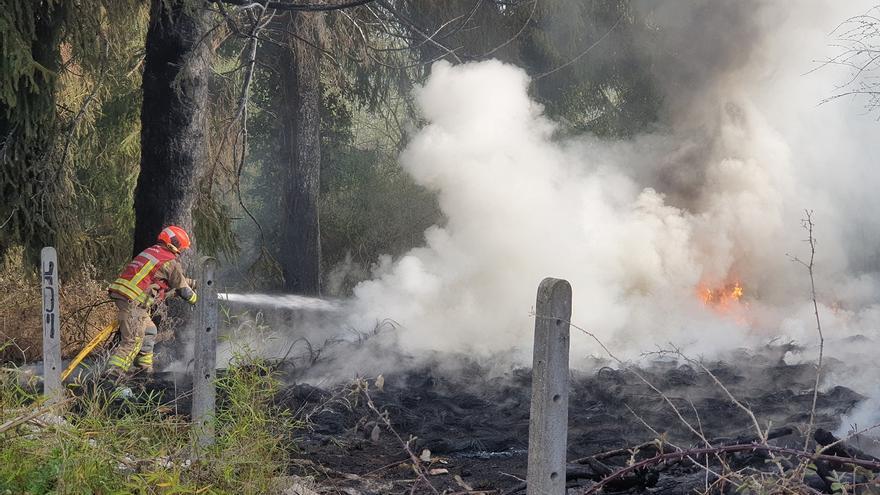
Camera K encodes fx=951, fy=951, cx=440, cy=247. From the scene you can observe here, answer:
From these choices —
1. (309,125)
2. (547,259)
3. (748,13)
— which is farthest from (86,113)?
(748,13)

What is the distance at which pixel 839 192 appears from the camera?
16.2 metres

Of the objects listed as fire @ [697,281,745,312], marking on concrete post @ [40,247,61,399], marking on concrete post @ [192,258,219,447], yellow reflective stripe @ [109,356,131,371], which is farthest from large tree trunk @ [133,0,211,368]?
fire @ [697,281,745,312]

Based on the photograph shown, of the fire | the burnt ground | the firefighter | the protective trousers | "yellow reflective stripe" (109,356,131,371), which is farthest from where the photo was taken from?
the fire

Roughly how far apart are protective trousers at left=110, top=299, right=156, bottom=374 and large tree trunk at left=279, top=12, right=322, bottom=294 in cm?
708

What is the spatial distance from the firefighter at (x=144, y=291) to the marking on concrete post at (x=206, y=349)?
3.55 m

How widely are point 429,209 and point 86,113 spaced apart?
7462 millimetres

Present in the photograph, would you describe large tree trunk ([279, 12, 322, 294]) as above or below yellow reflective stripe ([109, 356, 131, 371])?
above

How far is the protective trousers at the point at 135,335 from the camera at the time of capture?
909 centimetres

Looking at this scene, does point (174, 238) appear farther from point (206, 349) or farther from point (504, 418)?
point (206, 349)

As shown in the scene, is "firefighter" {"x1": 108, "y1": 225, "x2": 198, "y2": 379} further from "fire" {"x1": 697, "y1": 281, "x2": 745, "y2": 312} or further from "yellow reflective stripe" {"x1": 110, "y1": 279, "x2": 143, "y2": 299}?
"fire" {"x1": 697, "y1": 281, "x2": 745, "y2": 312}

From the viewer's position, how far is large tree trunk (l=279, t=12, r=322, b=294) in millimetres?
16203

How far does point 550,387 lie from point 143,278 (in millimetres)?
6547

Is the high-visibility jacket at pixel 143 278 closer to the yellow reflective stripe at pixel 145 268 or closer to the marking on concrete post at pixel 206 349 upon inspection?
the yellow reflective stripe at pixel 145 268

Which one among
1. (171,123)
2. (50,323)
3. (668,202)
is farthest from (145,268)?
(668,202)
